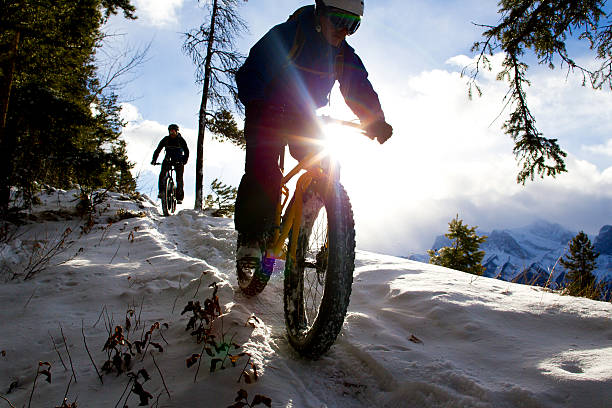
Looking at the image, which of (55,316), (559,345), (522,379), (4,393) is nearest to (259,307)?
(55,316)

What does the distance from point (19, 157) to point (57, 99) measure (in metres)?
1.35

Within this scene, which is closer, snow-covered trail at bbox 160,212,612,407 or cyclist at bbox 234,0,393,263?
snow-covered trail at bbox 160,212,612,407

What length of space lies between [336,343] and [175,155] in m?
8.80

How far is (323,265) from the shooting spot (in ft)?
7.20

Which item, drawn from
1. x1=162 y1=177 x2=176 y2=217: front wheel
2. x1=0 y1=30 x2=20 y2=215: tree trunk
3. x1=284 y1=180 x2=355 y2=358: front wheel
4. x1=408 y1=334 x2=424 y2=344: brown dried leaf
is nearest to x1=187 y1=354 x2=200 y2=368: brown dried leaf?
x1=284 y1=180 x2=355 y2=358: front wheel

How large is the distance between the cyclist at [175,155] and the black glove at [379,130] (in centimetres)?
824

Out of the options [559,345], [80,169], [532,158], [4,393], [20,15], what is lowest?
[4,393]

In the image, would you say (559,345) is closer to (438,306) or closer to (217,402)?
(438,306)

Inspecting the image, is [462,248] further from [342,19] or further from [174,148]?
[342,19]

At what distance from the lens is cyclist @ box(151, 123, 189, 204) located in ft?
30.8

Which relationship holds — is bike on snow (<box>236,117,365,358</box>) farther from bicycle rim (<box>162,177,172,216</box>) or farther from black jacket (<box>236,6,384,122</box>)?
bicycle rim (<box>162,177,172,216</box>)

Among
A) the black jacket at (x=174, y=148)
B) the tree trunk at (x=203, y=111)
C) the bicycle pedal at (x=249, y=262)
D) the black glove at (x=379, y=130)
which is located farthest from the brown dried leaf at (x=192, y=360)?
the tree trunk at (x=203, y=111)

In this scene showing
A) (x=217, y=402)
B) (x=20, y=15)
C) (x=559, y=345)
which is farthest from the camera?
(x=20, y=15)

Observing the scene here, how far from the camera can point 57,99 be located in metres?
6.55
